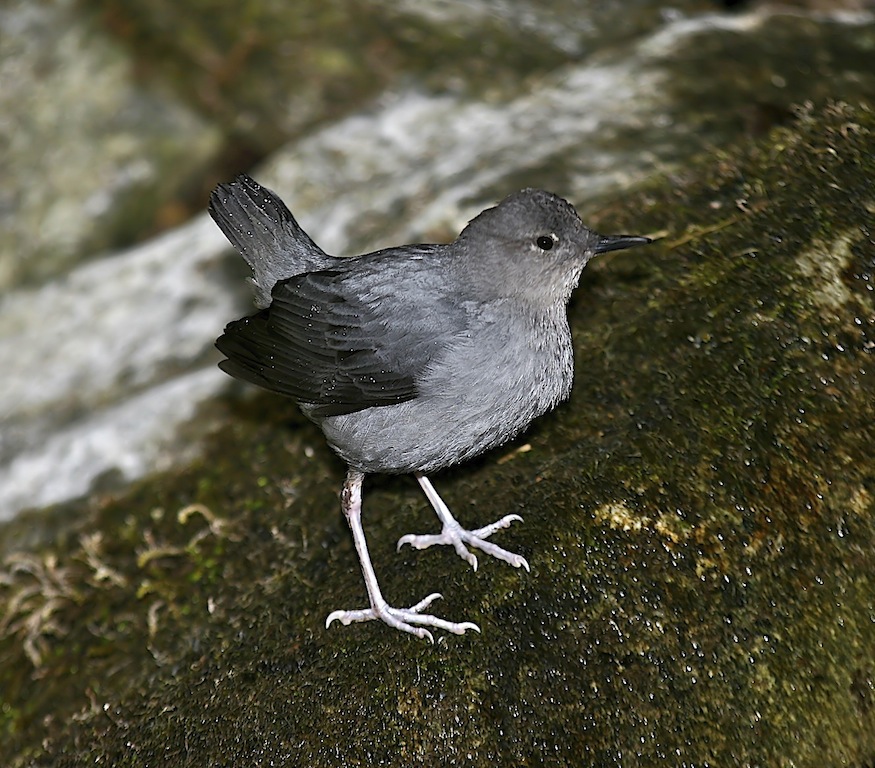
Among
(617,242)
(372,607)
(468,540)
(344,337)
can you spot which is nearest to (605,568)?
(468,540)

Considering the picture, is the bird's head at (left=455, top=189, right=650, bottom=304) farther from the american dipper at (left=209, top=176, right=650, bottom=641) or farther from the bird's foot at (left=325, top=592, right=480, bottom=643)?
the bird's foot at (left=325, top=592, right=480, bottom=643)

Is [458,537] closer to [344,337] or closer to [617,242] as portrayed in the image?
[344,337]

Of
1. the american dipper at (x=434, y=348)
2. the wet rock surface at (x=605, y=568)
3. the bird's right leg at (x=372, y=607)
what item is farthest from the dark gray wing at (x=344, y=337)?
the wet rock surface at (x=605, y=568)

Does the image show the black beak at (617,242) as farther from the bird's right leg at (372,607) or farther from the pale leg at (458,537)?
the bird's right leg at (372,607)

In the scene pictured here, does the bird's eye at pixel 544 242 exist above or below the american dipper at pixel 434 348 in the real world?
above

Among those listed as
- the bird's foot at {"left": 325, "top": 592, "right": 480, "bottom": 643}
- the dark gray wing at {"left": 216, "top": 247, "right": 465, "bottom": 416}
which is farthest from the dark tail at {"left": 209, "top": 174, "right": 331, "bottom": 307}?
the bird's foot at {"left": 325, "top": 592, "right": 480, "bottom": 643}

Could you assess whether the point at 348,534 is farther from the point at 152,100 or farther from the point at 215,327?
the point at 152,100

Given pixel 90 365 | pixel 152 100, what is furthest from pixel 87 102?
pixel 90 365
